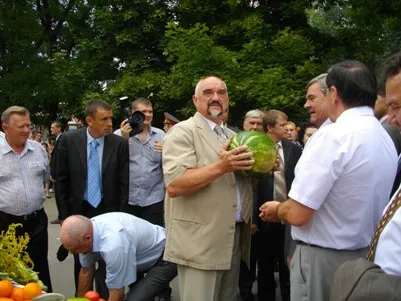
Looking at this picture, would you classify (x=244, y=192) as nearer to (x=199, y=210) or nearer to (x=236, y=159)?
(x=199, y=210)

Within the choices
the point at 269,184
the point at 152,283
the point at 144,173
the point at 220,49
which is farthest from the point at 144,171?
the point at 220,49

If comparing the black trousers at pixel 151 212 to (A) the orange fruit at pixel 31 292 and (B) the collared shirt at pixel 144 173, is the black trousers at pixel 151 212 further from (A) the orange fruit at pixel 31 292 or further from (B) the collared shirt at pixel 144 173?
(A) the orange fruit at pixel 31 292

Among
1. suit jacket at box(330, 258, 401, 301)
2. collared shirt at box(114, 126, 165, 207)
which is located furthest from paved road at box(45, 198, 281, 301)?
suit jacket at box(330, 258, 401, 301)

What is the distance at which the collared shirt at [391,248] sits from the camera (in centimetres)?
164

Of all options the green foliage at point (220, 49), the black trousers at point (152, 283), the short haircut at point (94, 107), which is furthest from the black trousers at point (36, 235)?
the green foliage at point (220, 49)

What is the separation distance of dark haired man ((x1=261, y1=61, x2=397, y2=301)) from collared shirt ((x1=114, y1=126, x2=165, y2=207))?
10.5ft

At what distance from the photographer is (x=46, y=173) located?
18.0 feet

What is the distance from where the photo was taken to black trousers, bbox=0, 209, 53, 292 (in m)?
5.05

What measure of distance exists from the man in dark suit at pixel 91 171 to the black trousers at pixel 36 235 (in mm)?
209

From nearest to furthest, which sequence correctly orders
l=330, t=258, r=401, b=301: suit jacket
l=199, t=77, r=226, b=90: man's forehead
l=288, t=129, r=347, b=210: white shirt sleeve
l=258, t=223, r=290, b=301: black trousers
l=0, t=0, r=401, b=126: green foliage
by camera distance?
l=330, t=258, r=401, b=301: suit jacket < l=288, t=129, r=347, b=210: white shirt sleeve < l=199, t=77, r=226, b=90: man's forehead < l=258, t=223, r=290, b=301: black trousers < l=0, t=0, r=401, b=126: green foliage

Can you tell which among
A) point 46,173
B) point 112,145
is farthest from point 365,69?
point 46,173

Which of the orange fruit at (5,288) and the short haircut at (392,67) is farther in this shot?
the orange fruit at (5,288)

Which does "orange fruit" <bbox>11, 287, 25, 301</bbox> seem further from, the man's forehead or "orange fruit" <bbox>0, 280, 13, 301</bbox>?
the man's forehead

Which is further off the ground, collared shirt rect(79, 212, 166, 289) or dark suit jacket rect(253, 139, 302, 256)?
dark suit jacket rect(253, 139, 302, 256)
